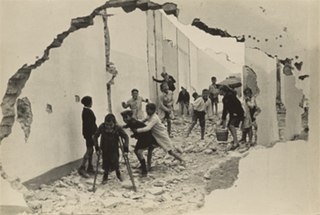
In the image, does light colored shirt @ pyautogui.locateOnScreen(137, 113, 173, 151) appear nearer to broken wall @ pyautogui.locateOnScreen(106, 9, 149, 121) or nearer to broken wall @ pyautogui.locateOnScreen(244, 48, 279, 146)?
broken wall @ pyautogui.locateOnScreen(106, 9, 149, 121)

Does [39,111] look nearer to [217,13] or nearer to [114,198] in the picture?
[114,198]

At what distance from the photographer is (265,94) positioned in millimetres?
2273

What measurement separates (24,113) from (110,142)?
357mm

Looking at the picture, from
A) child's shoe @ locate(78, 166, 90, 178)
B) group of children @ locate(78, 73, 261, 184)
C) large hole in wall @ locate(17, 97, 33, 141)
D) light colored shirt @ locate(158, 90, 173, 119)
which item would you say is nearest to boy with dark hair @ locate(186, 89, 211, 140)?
group of children @ locate(78, 73, 261, 184)

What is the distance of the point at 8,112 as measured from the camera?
2281mm

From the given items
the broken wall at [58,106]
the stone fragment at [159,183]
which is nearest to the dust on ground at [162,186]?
the stone fragment at [159,183]

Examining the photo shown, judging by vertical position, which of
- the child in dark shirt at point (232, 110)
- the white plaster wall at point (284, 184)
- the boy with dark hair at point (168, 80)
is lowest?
the white plaster wall at point (284, 184)

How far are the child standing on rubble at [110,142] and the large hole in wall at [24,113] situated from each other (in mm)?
269

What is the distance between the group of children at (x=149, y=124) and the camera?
7.47 ft

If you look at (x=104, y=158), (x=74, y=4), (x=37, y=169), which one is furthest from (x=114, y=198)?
(x=74, y=4)

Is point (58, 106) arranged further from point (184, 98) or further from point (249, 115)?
point (249, 115)

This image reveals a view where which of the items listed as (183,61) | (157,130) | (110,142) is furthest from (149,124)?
(183,61)

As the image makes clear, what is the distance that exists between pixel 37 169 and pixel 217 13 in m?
0.93

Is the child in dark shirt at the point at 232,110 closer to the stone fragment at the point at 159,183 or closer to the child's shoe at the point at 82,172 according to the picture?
the stone fragment at the point at 159,183
